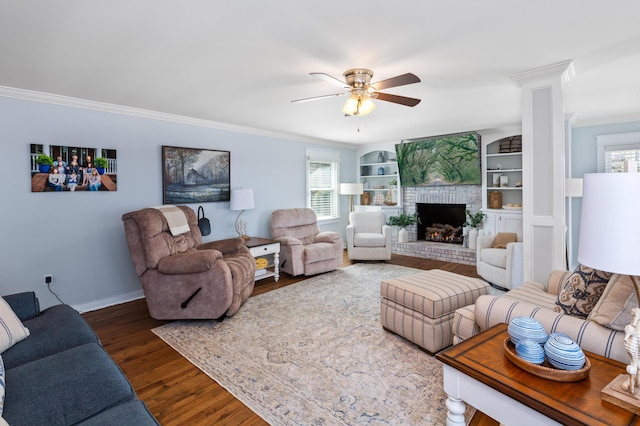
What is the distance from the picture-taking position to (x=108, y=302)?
3785mm

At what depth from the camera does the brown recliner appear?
122 inches

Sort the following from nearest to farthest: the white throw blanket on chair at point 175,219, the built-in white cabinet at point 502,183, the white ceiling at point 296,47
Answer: the white ceiling at point 296,47 < the white throw blanket on chair at point 175,219 < the built-in white cabinet at point 502,183

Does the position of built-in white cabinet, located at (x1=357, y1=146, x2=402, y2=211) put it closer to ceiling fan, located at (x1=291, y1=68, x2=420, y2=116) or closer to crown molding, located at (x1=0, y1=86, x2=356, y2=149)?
crown molding, located at (x1=0, y1=86, x2=356, y2=149)

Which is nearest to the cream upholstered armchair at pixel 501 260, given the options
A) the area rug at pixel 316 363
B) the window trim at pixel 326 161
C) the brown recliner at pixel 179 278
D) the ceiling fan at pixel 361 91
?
the area rug at pixel 316 363

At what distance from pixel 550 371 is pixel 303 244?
4.28 meters

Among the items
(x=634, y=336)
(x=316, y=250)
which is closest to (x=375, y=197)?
Answer: (x=316, y=250)

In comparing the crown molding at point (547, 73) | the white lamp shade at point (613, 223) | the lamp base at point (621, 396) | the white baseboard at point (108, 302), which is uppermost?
the crown molding at point (547, 73)

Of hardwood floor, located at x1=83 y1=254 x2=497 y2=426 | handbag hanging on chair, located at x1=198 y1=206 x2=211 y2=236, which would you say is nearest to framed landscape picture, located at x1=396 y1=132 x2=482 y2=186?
handbag hanging on chair, located at x1=198 y1=206 x2=211 y2=236

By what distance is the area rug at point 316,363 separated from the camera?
1926 mm

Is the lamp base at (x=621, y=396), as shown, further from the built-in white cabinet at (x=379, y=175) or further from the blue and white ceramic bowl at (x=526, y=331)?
the built-in white cabinet at (x=379, y=175)

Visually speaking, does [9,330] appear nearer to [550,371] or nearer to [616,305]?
[550,371]

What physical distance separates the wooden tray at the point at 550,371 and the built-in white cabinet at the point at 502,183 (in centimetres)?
478

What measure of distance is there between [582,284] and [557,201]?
131 centimetres

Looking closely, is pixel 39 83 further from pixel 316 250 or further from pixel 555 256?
pixel 555 256
